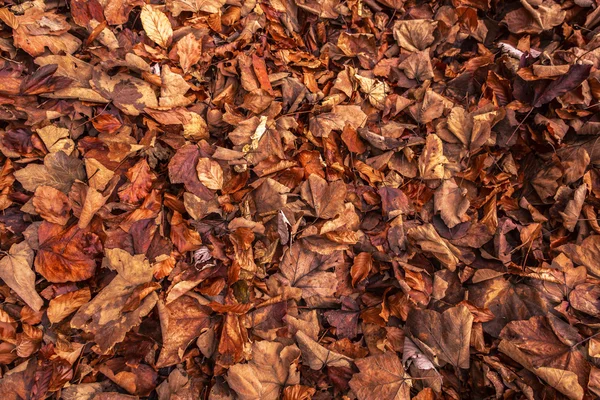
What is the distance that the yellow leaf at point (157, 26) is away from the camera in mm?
1784

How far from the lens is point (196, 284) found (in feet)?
4.98

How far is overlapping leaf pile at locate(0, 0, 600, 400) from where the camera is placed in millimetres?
1468

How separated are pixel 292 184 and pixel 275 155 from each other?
0.44 feet

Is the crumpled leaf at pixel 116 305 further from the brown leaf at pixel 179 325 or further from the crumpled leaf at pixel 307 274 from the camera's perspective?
the crumpled leaf at pixel 307 274

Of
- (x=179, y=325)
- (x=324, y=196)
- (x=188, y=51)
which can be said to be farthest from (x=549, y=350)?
(x=188, y=51)

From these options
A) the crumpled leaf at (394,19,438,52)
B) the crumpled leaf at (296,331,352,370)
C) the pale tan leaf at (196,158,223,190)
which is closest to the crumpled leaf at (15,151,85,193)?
the pale tan leaf at (196,158,223,190)

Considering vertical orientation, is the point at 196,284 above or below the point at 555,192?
below

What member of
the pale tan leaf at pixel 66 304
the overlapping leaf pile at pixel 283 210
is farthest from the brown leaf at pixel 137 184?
the pale tan leaf at pixel 66 304

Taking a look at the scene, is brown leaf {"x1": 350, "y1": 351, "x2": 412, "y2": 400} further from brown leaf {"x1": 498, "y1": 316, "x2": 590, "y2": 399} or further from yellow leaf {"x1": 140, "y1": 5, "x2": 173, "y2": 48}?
yellow leaf {"x1": 140, "y1": 5, "x2": 173, "y2": 48}

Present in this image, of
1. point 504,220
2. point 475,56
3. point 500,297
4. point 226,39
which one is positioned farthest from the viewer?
point 475,56

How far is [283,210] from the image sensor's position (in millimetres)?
1608

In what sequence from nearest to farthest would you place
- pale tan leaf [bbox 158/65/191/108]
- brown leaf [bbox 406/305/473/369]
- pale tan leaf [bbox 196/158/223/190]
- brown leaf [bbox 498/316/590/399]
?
1. brown leaf [bbox 498/316/590/399]
2. brown leaf [bbox 406/305/473/369]
3. pale tan leaf [bbox 196/158/223/190]
4. pale tan leaf [bbox 158/65/191/108]

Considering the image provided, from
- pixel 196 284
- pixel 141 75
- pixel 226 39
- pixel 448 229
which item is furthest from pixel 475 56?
pixel 196 284

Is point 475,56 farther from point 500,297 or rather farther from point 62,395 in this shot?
point 62,395
